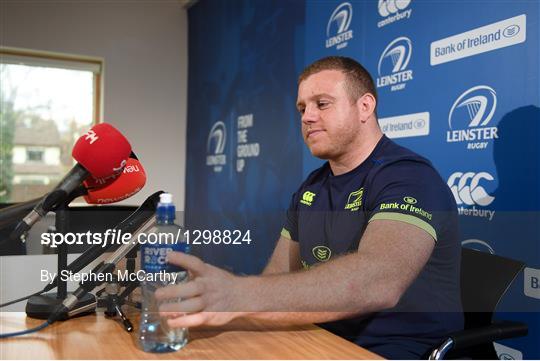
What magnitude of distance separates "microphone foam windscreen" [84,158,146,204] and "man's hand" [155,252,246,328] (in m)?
0.27

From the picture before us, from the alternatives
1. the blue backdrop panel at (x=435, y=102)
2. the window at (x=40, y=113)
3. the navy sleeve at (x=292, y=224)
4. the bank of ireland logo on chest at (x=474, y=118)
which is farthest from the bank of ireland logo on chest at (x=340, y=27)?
the window at (x=40, y=113)

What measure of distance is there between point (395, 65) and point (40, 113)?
11.2 feet

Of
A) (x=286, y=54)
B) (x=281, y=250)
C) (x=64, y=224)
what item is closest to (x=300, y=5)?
(x=286, y=54)

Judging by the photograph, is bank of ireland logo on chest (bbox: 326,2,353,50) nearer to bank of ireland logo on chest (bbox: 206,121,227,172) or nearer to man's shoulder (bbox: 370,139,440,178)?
man's shoulder (bbox: 370,139,440,178)

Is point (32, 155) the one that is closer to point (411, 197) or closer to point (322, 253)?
point (322, 253)

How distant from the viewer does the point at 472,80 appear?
1.80m

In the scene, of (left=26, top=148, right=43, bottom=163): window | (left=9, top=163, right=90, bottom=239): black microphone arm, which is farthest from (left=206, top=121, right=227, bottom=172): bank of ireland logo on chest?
(left=9, top=163, right=90, bottom=239): black microphone arm

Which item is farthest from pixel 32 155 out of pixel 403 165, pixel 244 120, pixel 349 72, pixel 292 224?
pixel 403 165

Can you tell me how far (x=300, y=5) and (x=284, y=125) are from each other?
76 centimetres

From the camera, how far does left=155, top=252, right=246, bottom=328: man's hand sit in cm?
70

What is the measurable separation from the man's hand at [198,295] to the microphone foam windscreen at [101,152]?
0.82 feet

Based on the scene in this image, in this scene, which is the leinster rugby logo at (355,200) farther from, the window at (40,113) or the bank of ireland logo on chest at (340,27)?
the window at (40,113)

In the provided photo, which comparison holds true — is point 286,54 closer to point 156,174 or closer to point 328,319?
point 156,174

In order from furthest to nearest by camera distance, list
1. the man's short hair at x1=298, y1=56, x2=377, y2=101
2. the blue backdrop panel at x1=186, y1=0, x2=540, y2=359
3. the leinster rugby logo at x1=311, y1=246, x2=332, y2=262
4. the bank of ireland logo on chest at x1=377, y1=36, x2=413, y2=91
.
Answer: the bank of ireland logo on chest at x1=377, y1=36, x2=413, y2=91
the blue backdrop panel at x1=186, y1=0, x2=540, y2=359
the man's short hair at x1=298, y1=56, x2=377, y2=101
the leinster rugby logo at x1=311, y1=246, x2=332, y2=262
